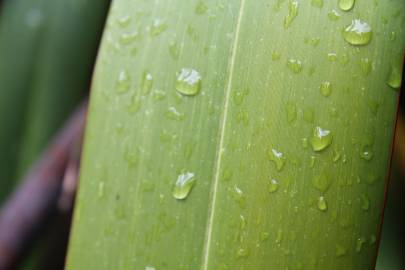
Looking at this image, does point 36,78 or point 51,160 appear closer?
point 51,160

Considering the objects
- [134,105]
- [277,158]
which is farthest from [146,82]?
[277,158]

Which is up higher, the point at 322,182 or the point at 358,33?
the point at 358,33

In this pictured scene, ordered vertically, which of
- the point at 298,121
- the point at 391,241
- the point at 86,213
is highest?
the point at 298,121

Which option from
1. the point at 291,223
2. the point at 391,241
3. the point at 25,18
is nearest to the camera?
the point at 291,223

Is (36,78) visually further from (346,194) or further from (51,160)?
(346,194)

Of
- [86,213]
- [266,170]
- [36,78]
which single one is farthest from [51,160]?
[266,170]

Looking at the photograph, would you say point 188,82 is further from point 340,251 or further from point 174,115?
point 340,251
